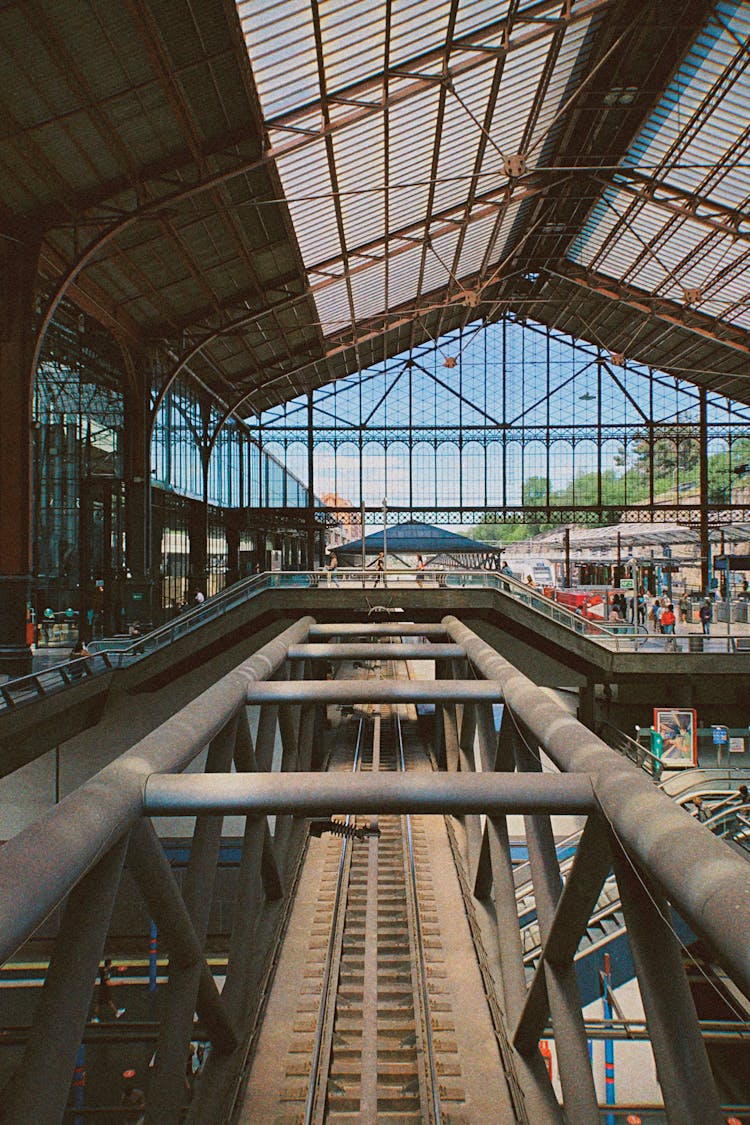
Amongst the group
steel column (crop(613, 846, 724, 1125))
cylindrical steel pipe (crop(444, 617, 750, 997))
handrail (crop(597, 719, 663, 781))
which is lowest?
handrail (crop(597, 719, 663, 781))

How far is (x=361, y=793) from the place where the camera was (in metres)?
5.33

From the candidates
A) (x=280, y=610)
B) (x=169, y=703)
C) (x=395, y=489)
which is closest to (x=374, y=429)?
(x=395, y=489)

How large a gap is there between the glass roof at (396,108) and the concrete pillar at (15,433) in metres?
7.39

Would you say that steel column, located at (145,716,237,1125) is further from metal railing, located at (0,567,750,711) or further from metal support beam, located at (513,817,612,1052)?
metal railing, located at (0,567,750,711)

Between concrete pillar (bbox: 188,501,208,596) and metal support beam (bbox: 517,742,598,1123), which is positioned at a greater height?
concrete pillar (bbox: 188,501,208,596)

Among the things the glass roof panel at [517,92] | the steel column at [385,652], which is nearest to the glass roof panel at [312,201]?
the glass roof panel at [517,92]

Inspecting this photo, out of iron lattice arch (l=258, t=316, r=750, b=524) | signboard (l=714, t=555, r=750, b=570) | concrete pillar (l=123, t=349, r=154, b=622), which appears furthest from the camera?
iron lattice arch (l=258, t=316, r=750, b=524)

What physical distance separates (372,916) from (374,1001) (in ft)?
9.37

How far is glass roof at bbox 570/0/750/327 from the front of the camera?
23.0m

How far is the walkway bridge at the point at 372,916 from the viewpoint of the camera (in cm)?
391

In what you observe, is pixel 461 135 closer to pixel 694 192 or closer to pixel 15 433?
pixel 694 192

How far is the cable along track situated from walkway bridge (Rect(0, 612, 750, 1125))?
0.04m

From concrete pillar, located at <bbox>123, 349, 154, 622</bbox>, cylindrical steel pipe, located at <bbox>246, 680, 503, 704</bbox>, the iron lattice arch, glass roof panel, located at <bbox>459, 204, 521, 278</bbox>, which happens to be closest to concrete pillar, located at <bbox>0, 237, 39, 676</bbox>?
concrete pillar, located at <bbox>123, 349, 154, 622</bbox>

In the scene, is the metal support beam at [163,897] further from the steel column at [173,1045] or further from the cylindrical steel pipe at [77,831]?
the cylindrical steel pipe at [77,831]
